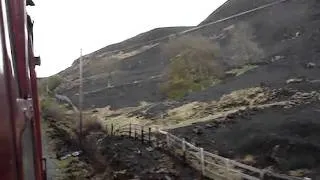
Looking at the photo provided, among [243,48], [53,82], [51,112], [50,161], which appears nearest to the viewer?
[50,161]

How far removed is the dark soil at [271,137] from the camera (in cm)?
1698

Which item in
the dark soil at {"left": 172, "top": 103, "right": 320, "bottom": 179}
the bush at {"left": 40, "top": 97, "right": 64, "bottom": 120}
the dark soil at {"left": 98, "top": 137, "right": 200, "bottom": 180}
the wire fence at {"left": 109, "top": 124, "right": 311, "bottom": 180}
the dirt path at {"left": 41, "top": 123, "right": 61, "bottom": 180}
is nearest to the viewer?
the wire fence at {"left": 109, "top": 124, "right": 311, "bottom": 180}

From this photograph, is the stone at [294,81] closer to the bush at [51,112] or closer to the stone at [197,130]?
the stone at [197,130]

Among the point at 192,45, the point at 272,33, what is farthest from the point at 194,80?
the point at 272,33

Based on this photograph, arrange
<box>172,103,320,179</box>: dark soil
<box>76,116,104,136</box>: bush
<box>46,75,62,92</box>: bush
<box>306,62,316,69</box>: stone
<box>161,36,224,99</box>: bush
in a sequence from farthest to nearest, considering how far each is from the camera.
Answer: <box>46,75,62,92</box>: bush, <box>161,36,224,99</box>: bush, <box>306,62,316,69</box>: stone, <box>76,116,104,136</box>: bush, <box>172,103,320,179</box>: dark soil

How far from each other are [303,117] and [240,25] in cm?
4514

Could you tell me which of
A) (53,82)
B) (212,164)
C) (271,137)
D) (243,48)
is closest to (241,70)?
(243,48)

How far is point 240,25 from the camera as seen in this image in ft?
218

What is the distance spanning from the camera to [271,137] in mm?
19531

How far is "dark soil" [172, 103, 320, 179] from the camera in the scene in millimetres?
16984

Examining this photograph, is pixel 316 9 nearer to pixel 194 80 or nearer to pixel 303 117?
pixel 194 80

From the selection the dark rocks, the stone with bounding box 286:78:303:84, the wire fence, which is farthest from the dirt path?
the stone with bounding box 286:78:303:84

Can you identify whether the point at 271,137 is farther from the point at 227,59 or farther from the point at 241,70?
the point at 227,59

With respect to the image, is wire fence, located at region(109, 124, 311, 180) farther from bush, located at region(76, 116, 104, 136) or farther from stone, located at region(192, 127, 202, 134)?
bush, located at region(76, 116, 104, 136)
